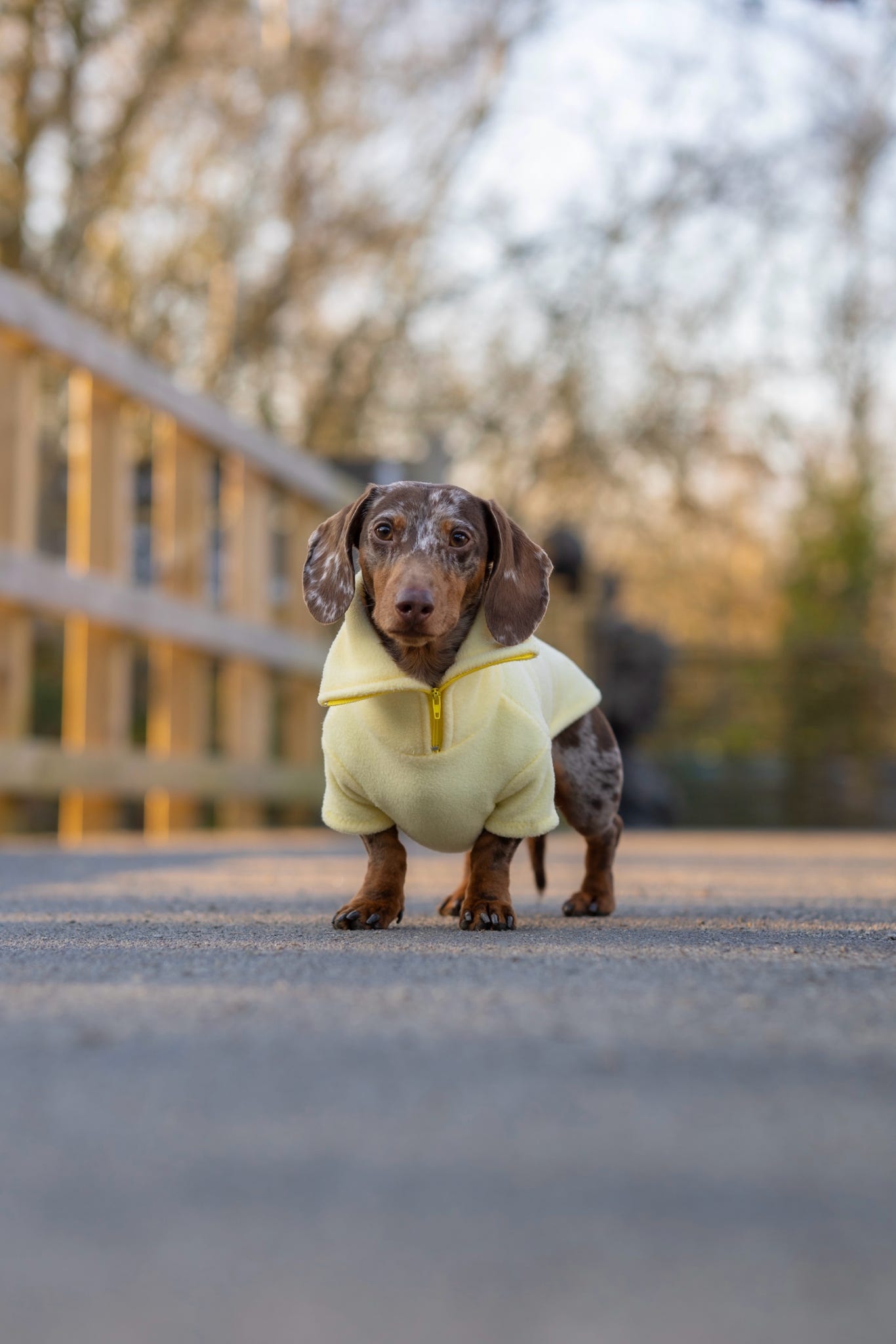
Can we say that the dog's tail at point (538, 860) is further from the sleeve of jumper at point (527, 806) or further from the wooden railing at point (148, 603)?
the wooden railing at point (148, 603)

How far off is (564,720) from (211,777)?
394 centimetres

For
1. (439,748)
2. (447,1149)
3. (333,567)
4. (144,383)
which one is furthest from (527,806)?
(144,383)

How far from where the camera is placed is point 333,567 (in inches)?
115

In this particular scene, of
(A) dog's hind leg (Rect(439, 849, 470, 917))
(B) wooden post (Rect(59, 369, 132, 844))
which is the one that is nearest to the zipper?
(A) dog's hind leg (Rect(439, 849, 470, 917))

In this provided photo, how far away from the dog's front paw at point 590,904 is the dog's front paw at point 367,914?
0.52m

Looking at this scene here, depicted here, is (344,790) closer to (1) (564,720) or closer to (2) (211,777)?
(1) (564,720)

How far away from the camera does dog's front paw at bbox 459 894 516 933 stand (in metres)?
2.71

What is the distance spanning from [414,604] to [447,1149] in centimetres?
167

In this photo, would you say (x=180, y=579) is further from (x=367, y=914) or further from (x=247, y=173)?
(x=247, y=173)

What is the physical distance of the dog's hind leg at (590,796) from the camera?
3.23 meters

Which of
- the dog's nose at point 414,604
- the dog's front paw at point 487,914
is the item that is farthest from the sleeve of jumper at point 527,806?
the dog's nose at point 414,604

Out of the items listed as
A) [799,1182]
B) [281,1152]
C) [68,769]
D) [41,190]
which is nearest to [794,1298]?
[799,1182]

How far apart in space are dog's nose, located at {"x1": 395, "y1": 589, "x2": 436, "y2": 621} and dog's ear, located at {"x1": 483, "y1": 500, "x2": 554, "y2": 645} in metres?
0.20

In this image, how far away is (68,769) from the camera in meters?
5.61
